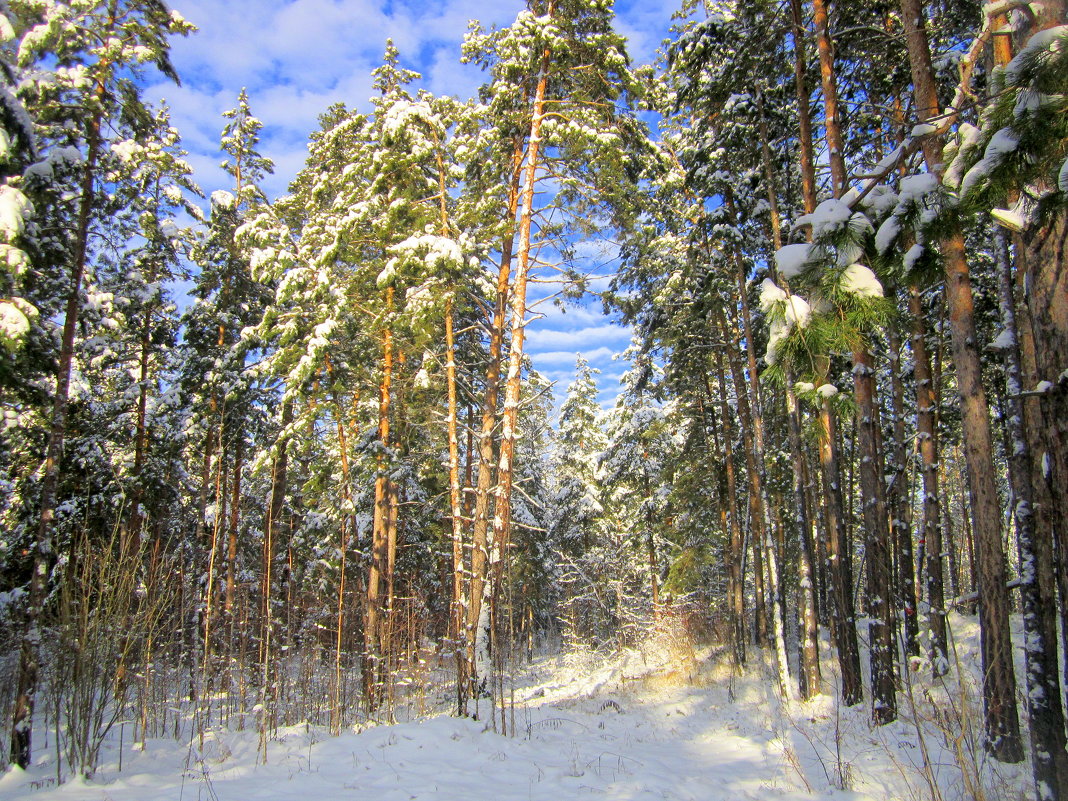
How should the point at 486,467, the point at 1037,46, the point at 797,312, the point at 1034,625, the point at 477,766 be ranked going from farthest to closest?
the point at 486,467 < the point at 477,766 < the point at 1034,625 < the point at 797,312 < the point at 1037,46

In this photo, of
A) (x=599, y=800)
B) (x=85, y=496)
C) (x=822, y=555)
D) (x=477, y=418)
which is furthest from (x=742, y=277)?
(x=85, y=496)

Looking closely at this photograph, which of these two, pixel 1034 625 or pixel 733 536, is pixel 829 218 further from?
pixel 733 536

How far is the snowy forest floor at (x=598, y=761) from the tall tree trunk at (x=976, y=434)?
2.69ft

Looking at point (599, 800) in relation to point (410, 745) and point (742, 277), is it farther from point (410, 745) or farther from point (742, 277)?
point (742, 277)

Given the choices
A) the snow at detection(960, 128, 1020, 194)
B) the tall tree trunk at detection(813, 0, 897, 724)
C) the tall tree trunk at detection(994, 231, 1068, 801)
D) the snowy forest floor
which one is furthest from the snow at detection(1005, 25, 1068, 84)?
the tall tree trunk at detection(813, 0, 897, 724)

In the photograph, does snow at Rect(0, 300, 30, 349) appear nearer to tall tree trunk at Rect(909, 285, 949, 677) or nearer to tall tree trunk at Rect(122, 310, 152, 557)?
tall tree trunk at Rect(122, 310, 152, 557)

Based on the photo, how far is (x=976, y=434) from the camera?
5434mm

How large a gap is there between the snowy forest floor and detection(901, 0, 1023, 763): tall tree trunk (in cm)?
82

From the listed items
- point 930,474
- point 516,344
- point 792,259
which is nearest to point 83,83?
point 516,344

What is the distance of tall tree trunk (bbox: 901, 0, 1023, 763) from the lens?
207 inches

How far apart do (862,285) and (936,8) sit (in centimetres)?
815

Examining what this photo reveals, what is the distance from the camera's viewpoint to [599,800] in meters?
5.41

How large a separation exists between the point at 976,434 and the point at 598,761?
18.5 feet

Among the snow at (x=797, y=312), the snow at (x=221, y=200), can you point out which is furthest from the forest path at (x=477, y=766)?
the snow at (x=221, y=200)
